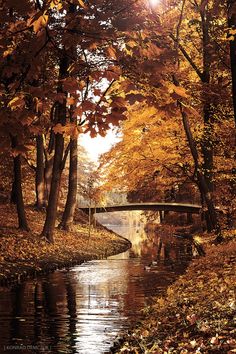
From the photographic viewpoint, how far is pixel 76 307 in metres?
11.0

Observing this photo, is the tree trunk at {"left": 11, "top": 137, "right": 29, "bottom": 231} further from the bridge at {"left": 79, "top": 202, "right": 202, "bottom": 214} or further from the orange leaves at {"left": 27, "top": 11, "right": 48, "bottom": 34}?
the orange leaves at {"left": 27, "top": 11, "right": 48, "bottom": 34}

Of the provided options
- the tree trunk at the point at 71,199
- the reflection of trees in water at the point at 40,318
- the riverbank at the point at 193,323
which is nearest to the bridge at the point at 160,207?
the tree trunk at the point at 71,199

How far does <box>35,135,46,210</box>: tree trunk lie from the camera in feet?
92.3

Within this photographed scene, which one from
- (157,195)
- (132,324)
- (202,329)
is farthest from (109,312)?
(157,195)

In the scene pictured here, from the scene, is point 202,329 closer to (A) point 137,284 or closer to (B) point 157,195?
(A) point 137,284

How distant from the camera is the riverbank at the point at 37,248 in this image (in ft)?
52.7

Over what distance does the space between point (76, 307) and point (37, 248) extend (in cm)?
850

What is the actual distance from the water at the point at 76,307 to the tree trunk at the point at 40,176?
11.1 metres

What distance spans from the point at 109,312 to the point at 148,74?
21.3ft

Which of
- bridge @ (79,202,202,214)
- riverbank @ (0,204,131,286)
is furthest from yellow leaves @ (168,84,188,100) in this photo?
bridge @ (79,202,202,214)

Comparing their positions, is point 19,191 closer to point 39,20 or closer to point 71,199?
point 71,199

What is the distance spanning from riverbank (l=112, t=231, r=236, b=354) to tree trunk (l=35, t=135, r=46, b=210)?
18.4m

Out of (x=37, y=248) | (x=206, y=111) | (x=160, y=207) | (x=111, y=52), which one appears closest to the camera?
(x=111, y=52)

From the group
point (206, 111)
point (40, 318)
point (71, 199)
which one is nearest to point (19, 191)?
point (71, 199)
